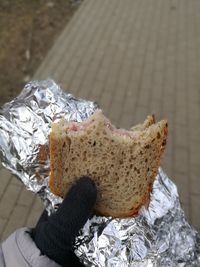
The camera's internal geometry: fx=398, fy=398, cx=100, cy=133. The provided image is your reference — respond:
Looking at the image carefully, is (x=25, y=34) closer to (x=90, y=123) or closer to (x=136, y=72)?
(x=136, y=72)

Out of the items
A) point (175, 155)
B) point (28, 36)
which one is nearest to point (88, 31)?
point (28, 36)

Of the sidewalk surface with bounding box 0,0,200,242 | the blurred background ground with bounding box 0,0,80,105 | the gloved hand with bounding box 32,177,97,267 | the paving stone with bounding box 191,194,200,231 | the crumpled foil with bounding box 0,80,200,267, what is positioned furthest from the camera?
the blurred background ground with bounding box 0,0,80,105

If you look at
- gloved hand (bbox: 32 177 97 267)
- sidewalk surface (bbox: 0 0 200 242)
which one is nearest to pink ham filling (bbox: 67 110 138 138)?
gloved hand (bbox: 32 177 97 267)

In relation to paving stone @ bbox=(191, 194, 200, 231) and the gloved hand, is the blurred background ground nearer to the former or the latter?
paving stone @ bbox=(191, 194, 200, 231)

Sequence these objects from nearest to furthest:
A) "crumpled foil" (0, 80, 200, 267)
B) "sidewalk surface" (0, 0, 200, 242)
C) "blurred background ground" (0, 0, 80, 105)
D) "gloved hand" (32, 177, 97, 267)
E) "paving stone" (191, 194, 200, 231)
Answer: "gloved hand" (32, 177, 97, 267)
"crumpled foil" (0, 80, 200, 267)
"paving stone" (191, 194, 200, 231)
"sidewalk surface" (0, 0, 200, 242)
"blurred background ground" (0, 0, 80, 105)

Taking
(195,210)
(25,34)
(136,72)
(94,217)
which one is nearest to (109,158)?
(94,217)

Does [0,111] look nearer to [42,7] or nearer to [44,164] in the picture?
[44,164]
